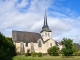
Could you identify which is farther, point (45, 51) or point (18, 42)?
point (45, 51)

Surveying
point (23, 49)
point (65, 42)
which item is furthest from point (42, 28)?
point (65, 42)

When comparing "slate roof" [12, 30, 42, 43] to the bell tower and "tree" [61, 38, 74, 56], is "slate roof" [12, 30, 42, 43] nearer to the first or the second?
the bell tower

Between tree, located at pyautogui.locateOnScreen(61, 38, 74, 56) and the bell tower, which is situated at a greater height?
the bell tower

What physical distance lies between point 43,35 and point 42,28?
3.39 meters

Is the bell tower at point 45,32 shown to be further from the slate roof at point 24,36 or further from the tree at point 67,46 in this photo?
the tree at point 67,46

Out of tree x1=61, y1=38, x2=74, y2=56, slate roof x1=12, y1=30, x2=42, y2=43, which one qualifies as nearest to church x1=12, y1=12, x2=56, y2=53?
slate roof x1=12, y1=30, x2=42, y2=43

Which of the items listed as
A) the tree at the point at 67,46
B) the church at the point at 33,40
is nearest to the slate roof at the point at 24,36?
the church at the point at 33,40

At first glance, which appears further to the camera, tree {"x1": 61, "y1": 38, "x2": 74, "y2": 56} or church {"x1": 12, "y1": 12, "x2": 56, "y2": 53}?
church {"x1": 12, "y1": 12, "x2": 56, "y2": 53}

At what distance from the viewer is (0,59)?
113ft

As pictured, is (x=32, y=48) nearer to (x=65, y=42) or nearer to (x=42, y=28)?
(x=42, y=28)

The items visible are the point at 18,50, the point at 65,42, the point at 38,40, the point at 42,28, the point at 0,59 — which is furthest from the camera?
the point at 42,28

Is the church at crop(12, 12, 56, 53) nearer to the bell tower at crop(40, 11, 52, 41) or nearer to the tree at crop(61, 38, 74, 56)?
the bell tower at crop(40, 11, 52, 41)

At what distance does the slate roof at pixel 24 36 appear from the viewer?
62.3m

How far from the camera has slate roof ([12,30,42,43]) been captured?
62297mm
